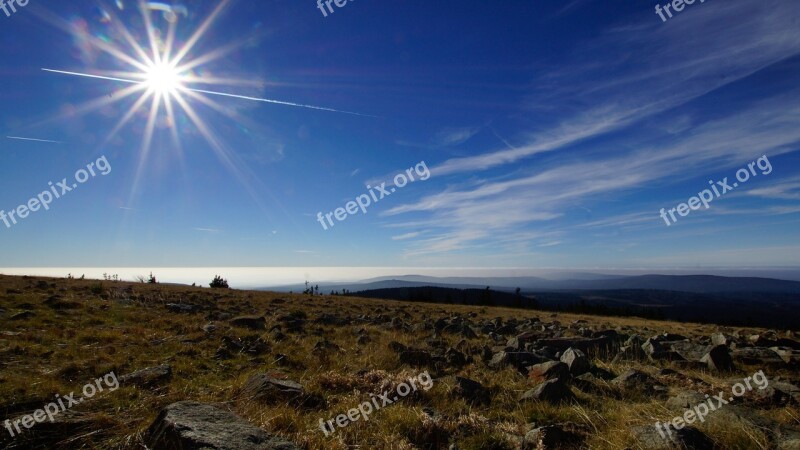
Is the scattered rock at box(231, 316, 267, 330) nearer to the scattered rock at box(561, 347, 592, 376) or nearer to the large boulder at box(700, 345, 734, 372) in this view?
the scattered rock at box(561, 347, 592, 376)

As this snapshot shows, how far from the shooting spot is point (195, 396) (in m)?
6.29

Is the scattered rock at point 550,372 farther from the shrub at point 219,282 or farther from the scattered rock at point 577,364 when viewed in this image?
the shrub at point 219,282

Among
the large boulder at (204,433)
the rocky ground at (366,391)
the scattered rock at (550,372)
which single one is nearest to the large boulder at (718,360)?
the rocky ground at (366,391)

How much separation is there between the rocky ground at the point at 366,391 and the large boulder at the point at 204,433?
0.07 feet

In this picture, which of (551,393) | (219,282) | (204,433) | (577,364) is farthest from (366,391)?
(219,282)

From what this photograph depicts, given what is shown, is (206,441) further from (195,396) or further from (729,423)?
(729,423)

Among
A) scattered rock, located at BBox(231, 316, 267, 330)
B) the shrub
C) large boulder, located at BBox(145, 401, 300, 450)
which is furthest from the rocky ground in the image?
the shrub

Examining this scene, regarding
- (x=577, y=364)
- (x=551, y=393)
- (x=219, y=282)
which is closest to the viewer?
(x=551, y=393)

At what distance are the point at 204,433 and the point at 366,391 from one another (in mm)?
3768

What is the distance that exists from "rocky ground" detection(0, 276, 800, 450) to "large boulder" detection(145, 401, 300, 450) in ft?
0.07

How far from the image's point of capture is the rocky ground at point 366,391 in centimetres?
457

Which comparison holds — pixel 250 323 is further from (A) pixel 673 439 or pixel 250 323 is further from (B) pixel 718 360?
(B) pixel 718 360

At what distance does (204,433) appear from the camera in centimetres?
400

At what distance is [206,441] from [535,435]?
417 cm
